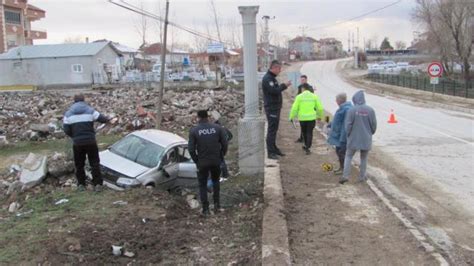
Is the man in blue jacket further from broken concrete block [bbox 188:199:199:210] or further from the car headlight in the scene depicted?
the car headlight

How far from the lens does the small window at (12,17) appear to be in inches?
3602

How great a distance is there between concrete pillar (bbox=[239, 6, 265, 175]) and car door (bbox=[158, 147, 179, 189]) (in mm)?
1606

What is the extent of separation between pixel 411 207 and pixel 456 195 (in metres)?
1.32

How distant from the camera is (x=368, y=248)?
6.29 meters

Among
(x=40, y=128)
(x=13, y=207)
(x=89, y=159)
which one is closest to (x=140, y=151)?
(x=89, y=159)

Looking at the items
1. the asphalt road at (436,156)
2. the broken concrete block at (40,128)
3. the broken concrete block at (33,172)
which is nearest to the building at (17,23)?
the broken concrete block at (40,128)

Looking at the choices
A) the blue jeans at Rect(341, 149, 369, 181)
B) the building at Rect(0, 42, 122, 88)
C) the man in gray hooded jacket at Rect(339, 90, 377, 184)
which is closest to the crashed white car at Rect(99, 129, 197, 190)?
the blue jeans at Rect(341, 149, 369, 181)

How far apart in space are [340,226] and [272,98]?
4.51 metres

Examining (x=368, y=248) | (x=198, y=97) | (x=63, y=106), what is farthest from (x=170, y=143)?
(x=63, y=106)

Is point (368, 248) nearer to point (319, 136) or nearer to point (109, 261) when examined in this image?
point (109, 261)

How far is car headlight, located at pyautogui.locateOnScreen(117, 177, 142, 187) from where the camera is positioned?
34.3 feet

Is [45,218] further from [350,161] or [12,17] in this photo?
[12,17]

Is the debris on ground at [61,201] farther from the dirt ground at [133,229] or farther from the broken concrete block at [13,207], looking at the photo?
the broken concrete block at [13,207]

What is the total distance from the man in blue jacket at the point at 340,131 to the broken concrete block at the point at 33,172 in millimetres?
5999
